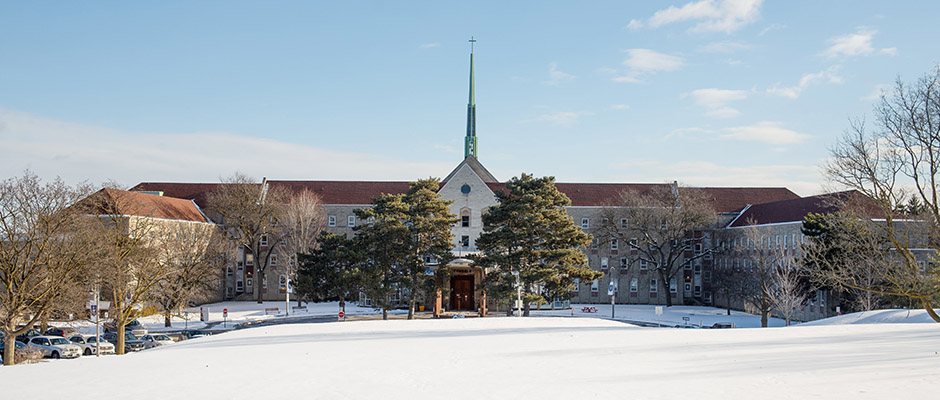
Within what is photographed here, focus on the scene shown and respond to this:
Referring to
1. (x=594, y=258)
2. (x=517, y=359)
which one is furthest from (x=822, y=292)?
(x=517, y=359)

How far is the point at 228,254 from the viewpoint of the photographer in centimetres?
6316

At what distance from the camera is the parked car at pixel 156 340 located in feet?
131

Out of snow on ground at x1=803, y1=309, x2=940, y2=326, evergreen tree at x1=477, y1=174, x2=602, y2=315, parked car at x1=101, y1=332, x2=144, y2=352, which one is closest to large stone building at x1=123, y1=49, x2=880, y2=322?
evergreen tree at x1=477, y1=174, x2=602, y2=315

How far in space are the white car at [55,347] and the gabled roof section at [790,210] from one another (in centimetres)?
5061

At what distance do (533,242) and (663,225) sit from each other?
82.4 feet

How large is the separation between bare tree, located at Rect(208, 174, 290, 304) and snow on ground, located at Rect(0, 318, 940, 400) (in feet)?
133

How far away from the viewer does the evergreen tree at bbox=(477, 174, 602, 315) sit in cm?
4616

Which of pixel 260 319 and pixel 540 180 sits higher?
pixel 540 180

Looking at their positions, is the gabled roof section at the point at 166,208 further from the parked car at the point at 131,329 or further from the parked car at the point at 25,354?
the parked car at the point at 25,354

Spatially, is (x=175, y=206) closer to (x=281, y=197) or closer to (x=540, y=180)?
(x=281, y=197)

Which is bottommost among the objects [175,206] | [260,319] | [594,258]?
[260,319]

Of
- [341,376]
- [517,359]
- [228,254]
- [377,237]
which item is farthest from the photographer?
[228,254]

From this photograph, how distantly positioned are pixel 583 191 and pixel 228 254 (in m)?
37.4

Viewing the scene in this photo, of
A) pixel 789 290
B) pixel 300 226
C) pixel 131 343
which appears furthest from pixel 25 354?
pixel 789 290
